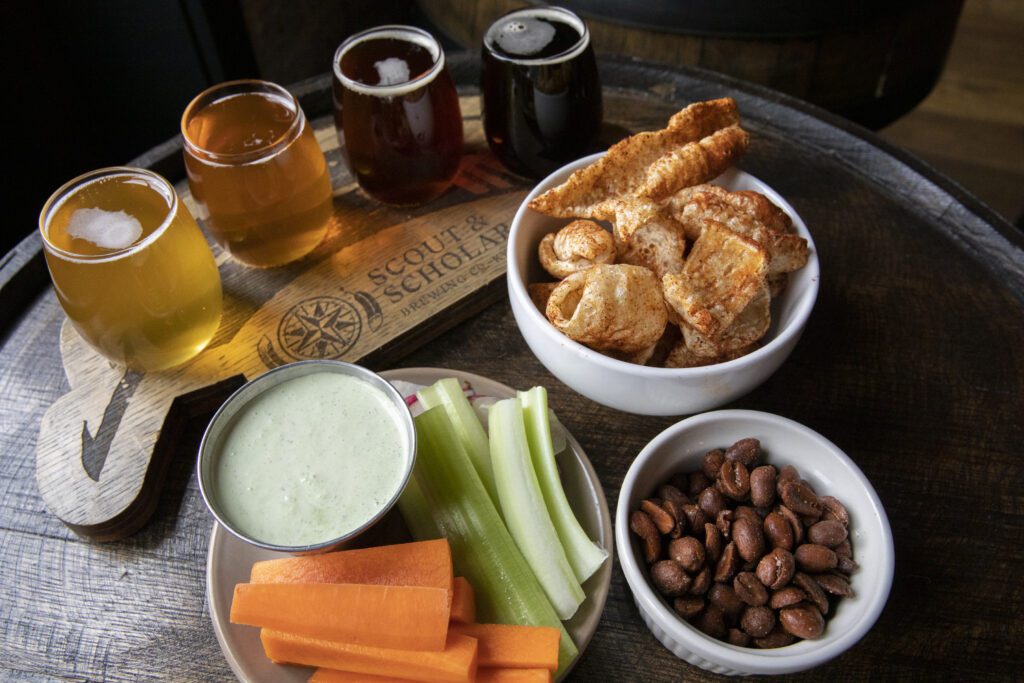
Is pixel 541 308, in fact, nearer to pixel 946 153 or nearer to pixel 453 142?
pixel 453 142

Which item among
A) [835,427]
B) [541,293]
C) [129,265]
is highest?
[129,265]

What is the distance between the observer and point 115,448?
1.46 m

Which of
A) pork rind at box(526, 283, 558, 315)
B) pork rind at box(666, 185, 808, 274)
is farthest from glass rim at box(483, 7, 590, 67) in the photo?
pork rind at box(526, 283, 558, 315)

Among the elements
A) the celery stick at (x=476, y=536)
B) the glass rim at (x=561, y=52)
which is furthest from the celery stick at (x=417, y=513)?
the glass rim at (x=561, y=52)

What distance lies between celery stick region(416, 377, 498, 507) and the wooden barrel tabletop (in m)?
0.17

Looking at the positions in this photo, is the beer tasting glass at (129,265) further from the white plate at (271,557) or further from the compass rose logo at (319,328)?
the white plate at (271,557)

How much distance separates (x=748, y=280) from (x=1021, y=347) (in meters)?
0.63

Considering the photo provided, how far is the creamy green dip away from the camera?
4.07 ft

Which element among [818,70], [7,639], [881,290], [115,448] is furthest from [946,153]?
[7,639]

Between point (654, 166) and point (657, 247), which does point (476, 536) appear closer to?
point (657, 247)

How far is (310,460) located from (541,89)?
851mm

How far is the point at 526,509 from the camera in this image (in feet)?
4.31

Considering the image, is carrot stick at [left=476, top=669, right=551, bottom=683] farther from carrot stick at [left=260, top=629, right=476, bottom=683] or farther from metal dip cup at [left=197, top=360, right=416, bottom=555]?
metal dip cup at [left=197, top=360, right=416, bottom=555]

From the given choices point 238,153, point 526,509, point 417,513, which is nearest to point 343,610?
point 417,513
